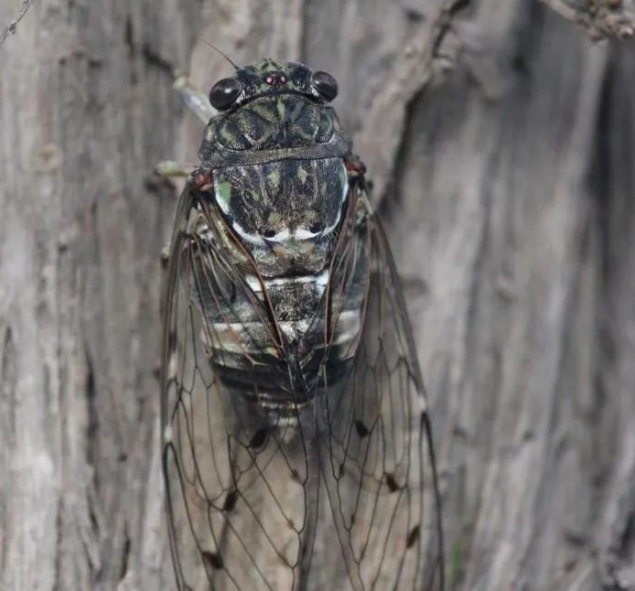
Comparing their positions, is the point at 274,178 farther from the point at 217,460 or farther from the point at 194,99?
the point at 217,460

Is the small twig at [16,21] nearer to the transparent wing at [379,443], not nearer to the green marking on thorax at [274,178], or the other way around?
the green marking on thorax at [274,178]

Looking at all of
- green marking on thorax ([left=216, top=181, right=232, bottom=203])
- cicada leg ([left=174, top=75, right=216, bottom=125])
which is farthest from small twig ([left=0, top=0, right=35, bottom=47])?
green marking on thorax ([left=216, top=181, right=232, bottom=203])

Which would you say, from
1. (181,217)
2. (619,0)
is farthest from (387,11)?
(181,217)

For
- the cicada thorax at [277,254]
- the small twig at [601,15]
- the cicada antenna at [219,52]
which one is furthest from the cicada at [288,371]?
the small twig at [601,15]

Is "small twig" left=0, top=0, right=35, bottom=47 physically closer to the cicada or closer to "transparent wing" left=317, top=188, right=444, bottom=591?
the cicada

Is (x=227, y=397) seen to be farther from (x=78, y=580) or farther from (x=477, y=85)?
(x=477, y=85)

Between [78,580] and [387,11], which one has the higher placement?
[387,11]

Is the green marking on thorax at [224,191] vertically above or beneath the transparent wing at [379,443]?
above
